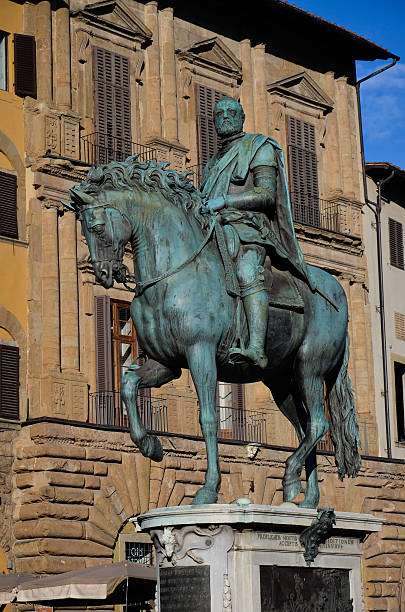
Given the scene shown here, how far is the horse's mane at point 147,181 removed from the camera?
9.80 m

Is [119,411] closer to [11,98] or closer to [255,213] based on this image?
[11,98]

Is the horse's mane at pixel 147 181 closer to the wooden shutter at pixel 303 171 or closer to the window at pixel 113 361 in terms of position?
the window at pixel 113 361

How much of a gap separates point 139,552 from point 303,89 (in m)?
11.5

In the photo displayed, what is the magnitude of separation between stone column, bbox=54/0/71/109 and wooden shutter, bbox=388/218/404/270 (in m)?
9.95

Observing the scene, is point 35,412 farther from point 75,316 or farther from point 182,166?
point 182,166

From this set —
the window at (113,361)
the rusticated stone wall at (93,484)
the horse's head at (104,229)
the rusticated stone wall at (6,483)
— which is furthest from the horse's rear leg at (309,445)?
the window at (113,361)

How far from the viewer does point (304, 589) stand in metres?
9.77

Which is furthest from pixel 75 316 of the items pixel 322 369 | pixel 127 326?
pixel 322 369

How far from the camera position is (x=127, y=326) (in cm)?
2545

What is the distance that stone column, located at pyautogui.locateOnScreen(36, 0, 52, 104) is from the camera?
972 inches

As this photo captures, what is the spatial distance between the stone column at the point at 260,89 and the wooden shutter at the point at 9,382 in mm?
8439

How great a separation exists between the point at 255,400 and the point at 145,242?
17.7 meters

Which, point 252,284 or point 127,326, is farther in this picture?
point 127,326

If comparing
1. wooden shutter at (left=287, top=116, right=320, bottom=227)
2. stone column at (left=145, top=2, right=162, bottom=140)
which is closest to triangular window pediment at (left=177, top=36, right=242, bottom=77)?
stone column at (left=145, top=2, right=162, bottom=140)
